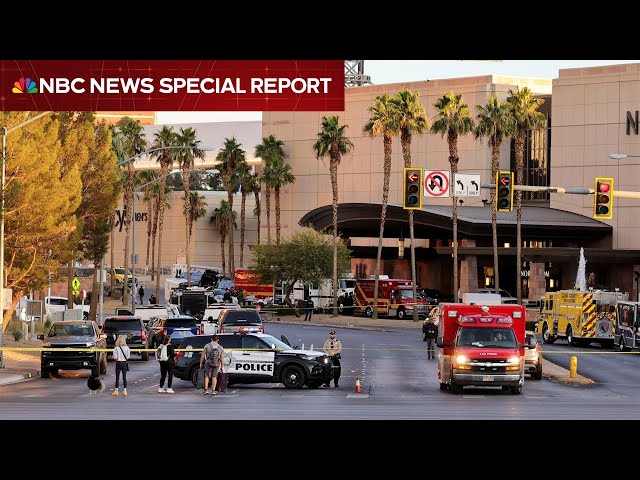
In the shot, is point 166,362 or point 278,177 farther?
point 278,177

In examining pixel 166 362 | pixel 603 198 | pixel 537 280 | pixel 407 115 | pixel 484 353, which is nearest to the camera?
pixel 484 353

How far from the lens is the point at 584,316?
64812 millimetres

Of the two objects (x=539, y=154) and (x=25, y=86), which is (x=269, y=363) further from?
(x=539, y=154)

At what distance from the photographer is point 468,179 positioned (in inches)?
4705

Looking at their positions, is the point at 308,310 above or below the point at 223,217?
below

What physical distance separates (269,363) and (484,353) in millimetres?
6874

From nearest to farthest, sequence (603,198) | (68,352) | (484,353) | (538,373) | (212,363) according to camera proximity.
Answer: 1. (484,353)
2. (212,363)
3. (603,198)
4. (68,352)
5. (538,373)

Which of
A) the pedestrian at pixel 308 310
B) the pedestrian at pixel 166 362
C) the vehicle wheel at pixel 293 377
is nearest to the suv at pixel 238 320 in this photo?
the vehicle wheel at pixel 293 377

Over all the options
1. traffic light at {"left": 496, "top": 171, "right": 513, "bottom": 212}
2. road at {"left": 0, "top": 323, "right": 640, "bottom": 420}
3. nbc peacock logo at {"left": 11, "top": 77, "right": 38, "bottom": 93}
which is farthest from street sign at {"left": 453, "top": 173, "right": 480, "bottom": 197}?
nbc peacock logo at {"left": 11, "top": 77, "right": 38, "bottom": 93}

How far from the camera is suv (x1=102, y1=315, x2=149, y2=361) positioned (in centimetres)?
5278

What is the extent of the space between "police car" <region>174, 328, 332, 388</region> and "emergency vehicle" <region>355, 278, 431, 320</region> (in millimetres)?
51569

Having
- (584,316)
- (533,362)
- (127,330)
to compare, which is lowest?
(533,362)

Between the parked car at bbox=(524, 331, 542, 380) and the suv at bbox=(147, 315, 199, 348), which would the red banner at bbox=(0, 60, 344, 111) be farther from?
the suv at bbox=(147, 315, 199, 348)

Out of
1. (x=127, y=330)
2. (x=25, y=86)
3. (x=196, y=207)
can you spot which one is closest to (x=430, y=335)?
(x=127, y=330)
